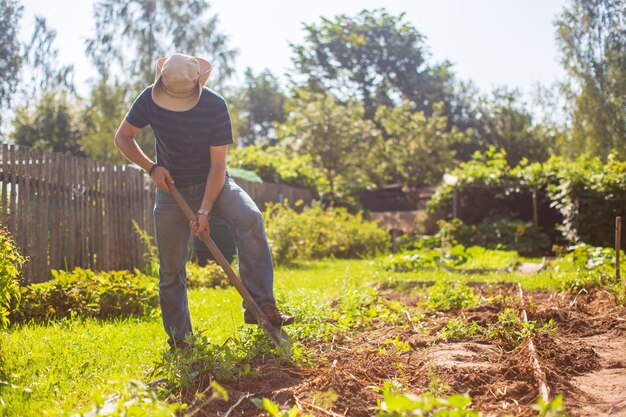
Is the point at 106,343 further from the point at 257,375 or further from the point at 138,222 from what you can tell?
the point at 138,222

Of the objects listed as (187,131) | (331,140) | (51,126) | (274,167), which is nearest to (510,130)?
(331,140)

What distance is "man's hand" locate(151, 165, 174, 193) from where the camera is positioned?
359 centimetres

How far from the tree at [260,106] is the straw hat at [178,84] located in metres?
42.0

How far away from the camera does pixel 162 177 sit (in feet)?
11.8

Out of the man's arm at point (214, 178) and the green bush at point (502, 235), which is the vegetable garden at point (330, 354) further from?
the green bush at point (502, 235)

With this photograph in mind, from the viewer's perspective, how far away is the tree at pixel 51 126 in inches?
1141

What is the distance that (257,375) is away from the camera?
300 centimetres

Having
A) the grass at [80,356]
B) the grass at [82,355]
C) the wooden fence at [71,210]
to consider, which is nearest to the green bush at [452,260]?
the grass at [82,355]

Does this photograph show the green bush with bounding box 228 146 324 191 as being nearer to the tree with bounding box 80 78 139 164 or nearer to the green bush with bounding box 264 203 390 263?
Answer: the green bush with bounding box 264 203 390 263

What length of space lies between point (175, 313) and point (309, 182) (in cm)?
1421

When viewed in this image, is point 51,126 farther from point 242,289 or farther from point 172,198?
point 242,289

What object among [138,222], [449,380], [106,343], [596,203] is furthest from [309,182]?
[449,380]

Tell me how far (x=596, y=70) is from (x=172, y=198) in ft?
82.3

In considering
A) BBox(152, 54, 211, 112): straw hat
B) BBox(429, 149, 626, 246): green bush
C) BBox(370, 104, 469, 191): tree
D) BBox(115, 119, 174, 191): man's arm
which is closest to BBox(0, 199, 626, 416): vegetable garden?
BBox(115, 119, 174, 191): man's arm
